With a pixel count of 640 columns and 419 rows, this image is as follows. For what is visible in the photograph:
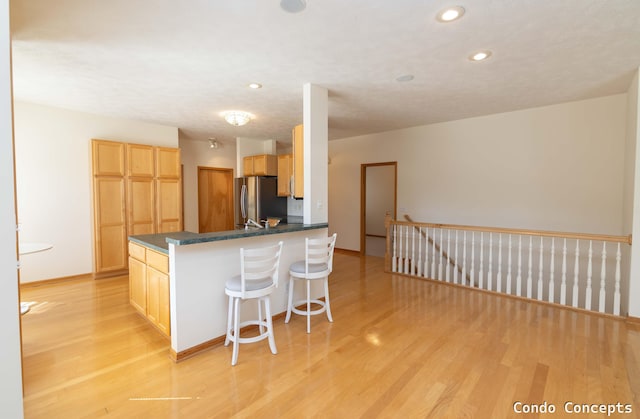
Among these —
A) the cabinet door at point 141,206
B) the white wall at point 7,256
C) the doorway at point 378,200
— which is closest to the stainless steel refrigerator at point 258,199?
the cabinet door at point 141,206

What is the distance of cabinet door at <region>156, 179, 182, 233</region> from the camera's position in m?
5.05

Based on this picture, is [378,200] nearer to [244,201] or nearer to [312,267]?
[244,201]

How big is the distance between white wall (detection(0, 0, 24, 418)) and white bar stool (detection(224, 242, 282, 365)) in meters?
1.24

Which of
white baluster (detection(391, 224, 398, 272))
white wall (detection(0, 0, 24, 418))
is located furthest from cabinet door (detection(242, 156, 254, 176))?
white wall (detection(0, 0, 24, 418))

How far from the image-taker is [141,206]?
4855 mm

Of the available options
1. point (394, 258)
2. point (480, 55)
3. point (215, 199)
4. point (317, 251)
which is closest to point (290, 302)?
point (317, 251)

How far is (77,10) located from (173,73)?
1.03m

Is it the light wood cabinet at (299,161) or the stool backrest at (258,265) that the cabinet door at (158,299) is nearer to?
the stool backrest at (258,265)

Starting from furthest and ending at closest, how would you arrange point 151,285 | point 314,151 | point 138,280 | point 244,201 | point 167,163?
point 244,201 → point 167,163 → point 314,151 → point 138,280 → point 151,285

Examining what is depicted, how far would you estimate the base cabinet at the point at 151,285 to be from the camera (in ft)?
8.20

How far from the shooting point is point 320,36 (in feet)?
7.37

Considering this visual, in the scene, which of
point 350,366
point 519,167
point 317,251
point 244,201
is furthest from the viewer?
point 244,201

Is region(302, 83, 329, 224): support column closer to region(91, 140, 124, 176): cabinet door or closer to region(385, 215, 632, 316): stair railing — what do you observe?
region(385, 215, 632, 316): stair railing

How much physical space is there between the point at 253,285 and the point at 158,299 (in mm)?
992
